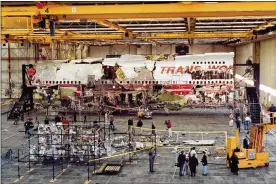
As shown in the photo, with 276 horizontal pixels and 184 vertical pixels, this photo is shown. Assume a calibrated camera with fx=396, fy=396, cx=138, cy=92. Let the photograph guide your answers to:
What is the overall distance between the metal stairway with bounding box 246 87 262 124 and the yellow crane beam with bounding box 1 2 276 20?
61.0 ft

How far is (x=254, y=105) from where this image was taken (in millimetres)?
41406

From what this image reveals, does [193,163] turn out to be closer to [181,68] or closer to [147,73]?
[181,68]

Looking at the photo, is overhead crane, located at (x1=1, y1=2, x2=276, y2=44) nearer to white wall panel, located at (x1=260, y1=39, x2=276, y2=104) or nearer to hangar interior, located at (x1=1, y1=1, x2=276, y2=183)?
hangar interior, located at (x1=1, y1=1, x2=276, y2=183)

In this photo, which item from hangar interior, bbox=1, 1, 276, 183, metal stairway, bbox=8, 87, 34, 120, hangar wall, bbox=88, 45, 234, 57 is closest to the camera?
hangar interior, bbox=1, 1, 276, 183

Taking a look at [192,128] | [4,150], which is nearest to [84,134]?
[4,150]

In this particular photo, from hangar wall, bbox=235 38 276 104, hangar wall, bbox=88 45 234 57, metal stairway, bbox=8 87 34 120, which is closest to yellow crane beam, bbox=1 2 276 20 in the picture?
metal stairway, bbox=8 87 34 120

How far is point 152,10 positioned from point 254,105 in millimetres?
23309

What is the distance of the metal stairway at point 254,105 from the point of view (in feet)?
128

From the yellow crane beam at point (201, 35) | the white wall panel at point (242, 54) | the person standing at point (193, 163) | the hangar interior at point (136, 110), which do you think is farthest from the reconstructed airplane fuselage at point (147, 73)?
the white wall panel at point (242, 54)

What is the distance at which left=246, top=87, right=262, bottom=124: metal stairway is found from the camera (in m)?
39.1

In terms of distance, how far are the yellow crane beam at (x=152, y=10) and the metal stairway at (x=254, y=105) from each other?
61.0ft

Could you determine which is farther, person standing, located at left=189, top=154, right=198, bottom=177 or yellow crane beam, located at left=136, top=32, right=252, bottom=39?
yellow crane beam, located at left=136, top=32, right=252, bottom=39

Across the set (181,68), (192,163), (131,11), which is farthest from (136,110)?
(131,11)

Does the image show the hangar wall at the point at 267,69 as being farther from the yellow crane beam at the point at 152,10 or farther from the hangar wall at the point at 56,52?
the yellow crane beam at the point at 152,10
